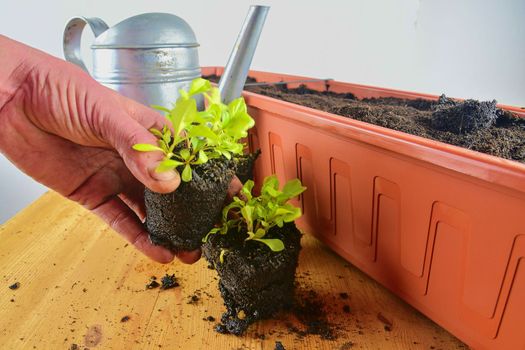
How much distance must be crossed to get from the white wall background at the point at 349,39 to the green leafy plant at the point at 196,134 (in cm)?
82

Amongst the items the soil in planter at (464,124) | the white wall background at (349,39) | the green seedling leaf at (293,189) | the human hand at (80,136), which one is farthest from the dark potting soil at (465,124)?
the white wall background at (349,39)

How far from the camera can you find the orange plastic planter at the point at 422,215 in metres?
0.35

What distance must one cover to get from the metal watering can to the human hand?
221 mm

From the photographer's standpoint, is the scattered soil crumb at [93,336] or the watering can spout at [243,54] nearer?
the scattered soil crumb at [93,336]

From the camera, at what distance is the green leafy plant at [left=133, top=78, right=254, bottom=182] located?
402 mm

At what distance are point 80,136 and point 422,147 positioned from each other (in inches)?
15.8

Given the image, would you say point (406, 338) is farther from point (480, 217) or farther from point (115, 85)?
point (115, 85)

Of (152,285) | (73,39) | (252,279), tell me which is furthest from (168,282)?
(73,39)

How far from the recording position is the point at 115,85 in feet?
2.55

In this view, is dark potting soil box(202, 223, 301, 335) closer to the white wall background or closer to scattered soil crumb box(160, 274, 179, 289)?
scattered soil crumb box(160, 274, 179, 289)

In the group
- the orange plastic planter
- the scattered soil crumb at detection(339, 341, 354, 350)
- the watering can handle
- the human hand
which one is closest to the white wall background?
the watering can handle

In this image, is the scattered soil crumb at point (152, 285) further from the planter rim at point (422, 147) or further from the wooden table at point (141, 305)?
the planter rim at point (422, 147)

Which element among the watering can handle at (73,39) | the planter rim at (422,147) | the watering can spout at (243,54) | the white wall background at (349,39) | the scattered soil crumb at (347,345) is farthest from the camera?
the white wall background at (349,39)

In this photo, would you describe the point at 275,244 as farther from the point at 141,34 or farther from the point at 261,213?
the point at 141,34
